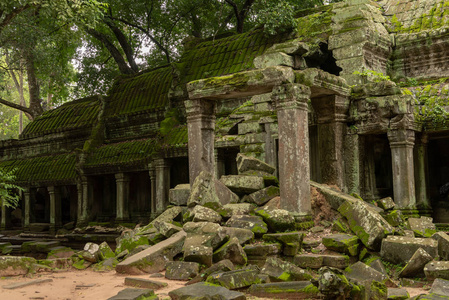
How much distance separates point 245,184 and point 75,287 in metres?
3.55

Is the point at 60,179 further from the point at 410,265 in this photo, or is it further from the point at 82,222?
the point at 410,265

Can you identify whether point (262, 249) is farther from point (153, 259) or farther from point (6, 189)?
point (6, 189)

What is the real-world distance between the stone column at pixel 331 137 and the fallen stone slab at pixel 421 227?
1.99 m

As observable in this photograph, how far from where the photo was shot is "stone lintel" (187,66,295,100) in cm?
815

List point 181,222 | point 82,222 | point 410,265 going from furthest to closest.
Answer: point 82,222, point 181,222, point 410,265

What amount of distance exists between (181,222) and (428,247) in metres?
4.59

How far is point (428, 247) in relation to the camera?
640cm

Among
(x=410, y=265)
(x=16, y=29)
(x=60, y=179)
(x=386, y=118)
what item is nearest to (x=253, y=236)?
(x=410, y=265)

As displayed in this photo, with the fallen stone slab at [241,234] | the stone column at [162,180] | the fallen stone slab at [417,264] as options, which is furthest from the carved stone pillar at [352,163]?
the stone column at [162,180]

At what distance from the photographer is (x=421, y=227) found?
7719 mm

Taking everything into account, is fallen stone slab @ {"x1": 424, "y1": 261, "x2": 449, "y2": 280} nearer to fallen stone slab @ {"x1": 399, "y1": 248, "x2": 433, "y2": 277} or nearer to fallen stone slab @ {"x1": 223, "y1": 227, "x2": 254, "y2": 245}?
fallen stone slab @ {"x1": 399, "y1": 248, "x2": 433, "y2": 277}

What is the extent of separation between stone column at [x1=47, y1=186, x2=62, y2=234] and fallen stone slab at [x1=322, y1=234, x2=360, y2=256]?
15.5 m

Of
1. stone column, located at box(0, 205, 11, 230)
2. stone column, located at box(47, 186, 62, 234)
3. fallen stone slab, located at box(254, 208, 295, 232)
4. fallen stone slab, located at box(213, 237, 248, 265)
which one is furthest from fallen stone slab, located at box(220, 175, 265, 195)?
stone column, located at box(0, 205, 11, 230)

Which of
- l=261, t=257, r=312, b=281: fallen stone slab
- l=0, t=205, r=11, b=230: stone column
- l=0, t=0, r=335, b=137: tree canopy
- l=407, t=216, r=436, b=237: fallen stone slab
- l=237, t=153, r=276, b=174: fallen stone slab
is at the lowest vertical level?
l=0, t=205, r=11, b=230: stone column
